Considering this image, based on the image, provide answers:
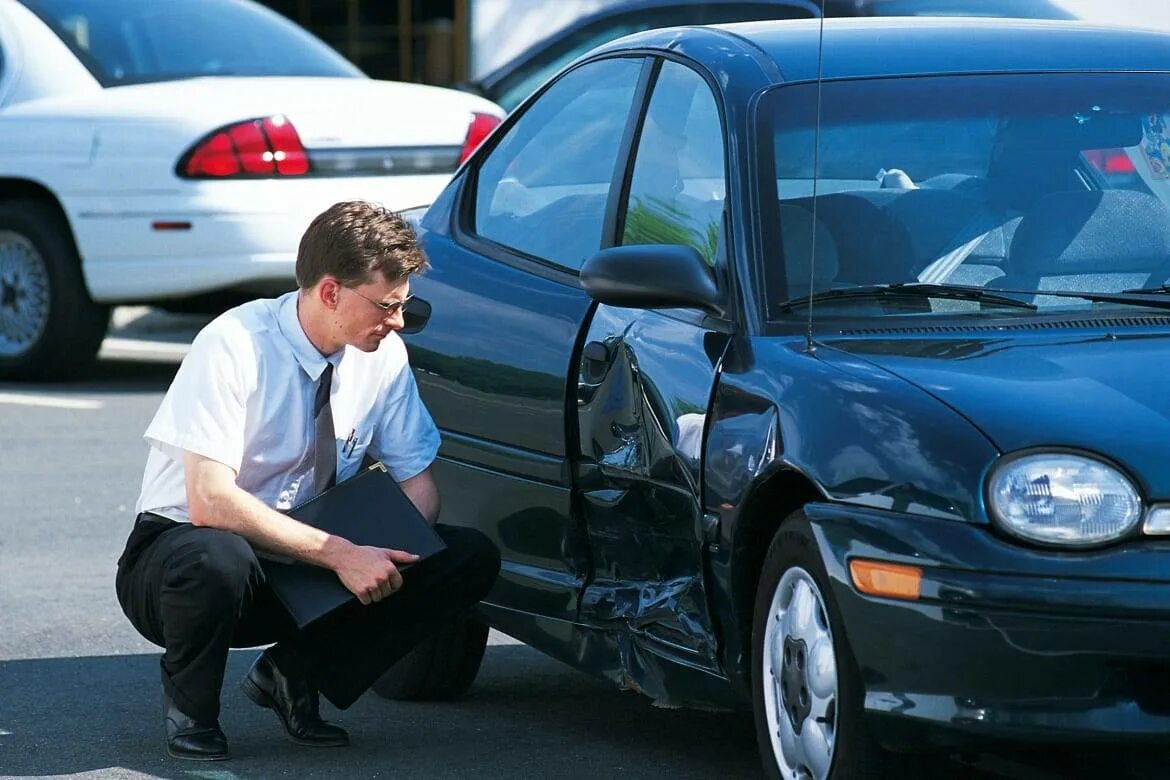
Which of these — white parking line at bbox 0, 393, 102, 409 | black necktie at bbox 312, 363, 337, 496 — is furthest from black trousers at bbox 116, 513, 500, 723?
white parking line at bbox 0, 393, 102, 409

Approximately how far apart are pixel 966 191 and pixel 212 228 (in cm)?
627

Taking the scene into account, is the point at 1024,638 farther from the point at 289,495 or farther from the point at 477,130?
the point at 477,130

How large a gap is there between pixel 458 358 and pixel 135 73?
243 inches

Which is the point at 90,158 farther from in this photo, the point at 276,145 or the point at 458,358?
the point at 458,358

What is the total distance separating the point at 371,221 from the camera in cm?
507

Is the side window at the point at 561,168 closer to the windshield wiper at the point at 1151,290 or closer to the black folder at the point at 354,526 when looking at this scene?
the black folder at the point at 354,526

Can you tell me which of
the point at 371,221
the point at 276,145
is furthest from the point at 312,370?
the point at 276,145

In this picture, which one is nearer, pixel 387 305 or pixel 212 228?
pixel 387 305

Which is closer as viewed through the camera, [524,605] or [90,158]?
[524,605]

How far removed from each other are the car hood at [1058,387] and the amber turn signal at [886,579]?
0.79ft

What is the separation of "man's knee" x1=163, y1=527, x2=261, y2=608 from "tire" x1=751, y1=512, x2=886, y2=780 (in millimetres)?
1146

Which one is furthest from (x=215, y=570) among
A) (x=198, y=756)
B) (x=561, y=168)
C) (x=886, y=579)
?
(x=886, y=579)

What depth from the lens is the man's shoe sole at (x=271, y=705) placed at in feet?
17.2

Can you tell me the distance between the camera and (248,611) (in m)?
5.00
